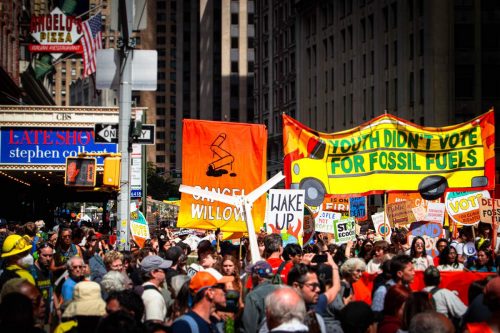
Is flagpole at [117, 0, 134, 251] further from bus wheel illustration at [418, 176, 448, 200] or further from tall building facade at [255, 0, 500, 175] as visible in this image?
tall building facade at [255, 0, 500, 175]

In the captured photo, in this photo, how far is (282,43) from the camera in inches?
3853

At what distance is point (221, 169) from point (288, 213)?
5.28 ft

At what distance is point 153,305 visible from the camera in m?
9.34

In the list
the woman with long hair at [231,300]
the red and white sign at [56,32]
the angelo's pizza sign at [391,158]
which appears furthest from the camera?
the red and white sign at [56,32]

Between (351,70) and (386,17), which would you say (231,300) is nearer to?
(386,17)

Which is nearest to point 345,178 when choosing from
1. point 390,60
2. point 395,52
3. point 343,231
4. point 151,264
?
point 343,231

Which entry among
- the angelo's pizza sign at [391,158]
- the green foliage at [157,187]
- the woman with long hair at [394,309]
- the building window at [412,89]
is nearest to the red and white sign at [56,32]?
the building window at [412,89]

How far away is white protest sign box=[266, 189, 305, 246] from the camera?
17641 millimetres

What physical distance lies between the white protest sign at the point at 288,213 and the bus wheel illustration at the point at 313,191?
1.23 metres

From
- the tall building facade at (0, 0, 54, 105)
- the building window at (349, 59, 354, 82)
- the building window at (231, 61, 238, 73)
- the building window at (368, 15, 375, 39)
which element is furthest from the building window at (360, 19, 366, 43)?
the building window at (231, 61, 238, 73)

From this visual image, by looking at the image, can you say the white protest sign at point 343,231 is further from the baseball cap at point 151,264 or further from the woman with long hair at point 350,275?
the baseball cap at point 151,264

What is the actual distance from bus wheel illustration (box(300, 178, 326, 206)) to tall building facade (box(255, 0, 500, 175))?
4578 centimetres

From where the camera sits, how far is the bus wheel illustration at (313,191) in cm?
1897

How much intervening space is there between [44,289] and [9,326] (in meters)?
5.01
